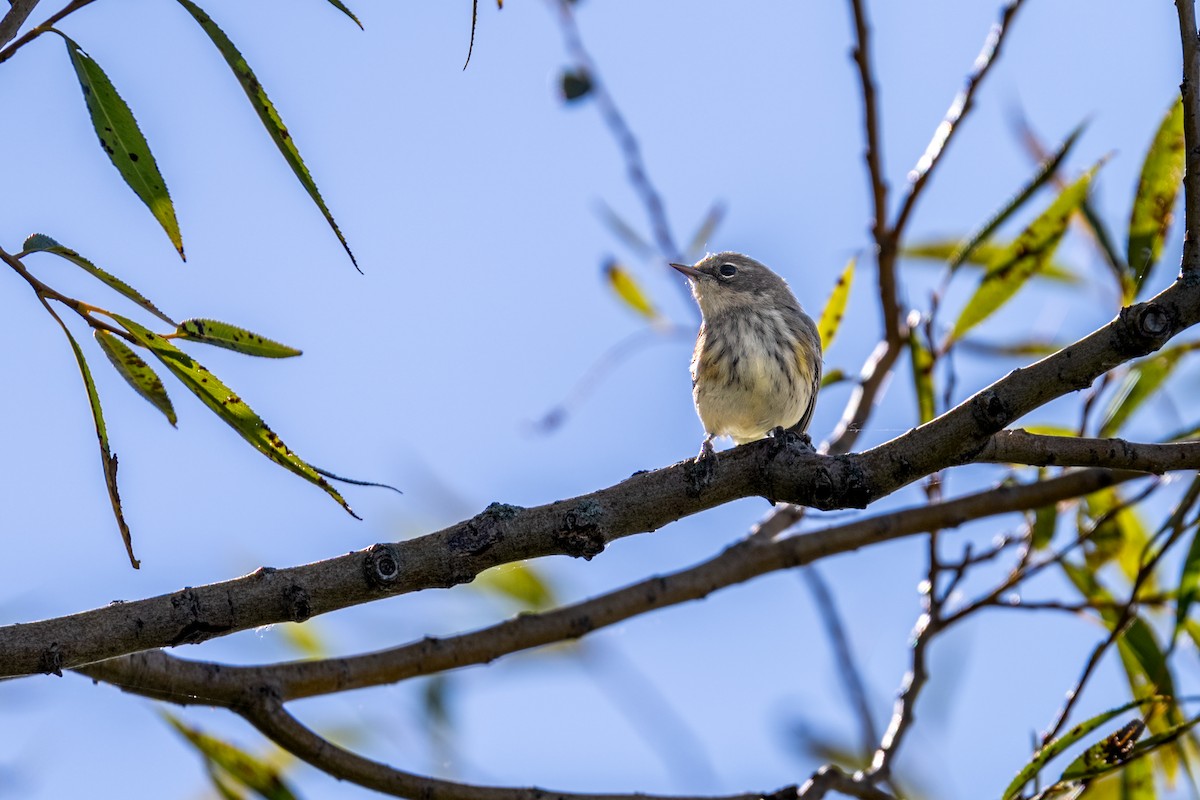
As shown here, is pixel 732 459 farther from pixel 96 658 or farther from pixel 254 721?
pixel 254 721

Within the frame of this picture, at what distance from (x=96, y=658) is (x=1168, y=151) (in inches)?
103

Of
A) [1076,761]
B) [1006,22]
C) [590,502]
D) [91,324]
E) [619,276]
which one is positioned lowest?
[1076,761]

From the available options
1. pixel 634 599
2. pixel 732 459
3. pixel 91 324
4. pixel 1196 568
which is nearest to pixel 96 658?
pixel 91 324

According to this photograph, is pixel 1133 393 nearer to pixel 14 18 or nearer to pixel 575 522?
pixel 575 522

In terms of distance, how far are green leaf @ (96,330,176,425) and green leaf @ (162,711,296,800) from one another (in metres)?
1.12

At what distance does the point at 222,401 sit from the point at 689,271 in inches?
117

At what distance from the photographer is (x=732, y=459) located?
2.24 m

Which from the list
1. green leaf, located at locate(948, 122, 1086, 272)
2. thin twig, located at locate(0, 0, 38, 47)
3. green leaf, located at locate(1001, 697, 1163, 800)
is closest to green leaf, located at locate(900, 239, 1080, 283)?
green leaf, located at locate(948, 122, 1086, 272)

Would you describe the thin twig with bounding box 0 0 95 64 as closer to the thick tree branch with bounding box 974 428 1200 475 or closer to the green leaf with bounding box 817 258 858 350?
the thick tree branch with bounding box 974 428 1200 475

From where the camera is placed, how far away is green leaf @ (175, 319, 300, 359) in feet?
7.11

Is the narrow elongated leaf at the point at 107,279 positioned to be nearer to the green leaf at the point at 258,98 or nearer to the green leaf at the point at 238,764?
the green leaf at the point at 258,98

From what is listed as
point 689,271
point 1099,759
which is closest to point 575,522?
point 1099,759

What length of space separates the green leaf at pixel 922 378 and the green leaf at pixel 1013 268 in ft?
0.78

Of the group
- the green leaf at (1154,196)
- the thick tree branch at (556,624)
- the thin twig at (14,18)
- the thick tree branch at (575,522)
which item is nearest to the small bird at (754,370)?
the thick tree branch at (556,624)
